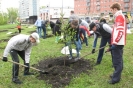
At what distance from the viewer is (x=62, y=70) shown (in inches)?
225

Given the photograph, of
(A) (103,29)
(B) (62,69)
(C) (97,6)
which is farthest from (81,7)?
(B) (62,69)

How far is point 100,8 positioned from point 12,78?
68.6m

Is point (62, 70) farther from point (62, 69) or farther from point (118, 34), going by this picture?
point (118, 34)

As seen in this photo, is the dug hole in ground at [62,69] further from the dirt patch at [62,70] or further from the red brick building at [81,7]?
the red brick building at [81,7]

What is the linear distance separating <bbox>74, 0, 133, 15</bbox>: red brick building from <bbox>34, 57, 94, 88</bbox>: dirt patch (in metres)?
60.5

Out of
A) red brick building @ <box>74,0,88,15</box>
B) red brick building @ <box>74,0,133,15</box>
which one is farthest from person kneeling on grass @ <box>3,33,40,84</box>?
red brick building @ <box>74,0,88,15</box>

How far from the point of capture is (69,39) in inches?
238

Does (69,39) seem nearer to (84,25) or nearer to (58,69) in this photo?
(58,69)

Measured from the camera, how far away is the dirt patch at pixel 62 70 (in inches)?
202

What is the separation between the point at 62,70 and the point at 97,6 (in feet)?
226

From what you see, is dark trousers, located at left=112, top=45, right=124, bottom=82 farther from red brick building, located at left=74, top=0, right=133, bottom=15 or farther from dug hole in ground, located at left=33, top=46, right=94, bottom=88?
red brick building, located at left=74, top=0, right=133, bottom=15

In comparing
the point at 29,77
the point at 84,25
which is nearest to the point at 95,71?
the point at 29,77

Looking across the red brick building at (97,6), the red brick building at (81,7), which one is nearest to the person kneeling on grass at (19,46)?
the red brick building at (97,6)

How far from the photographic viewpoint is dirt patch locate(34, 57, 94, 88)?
5129 mm
